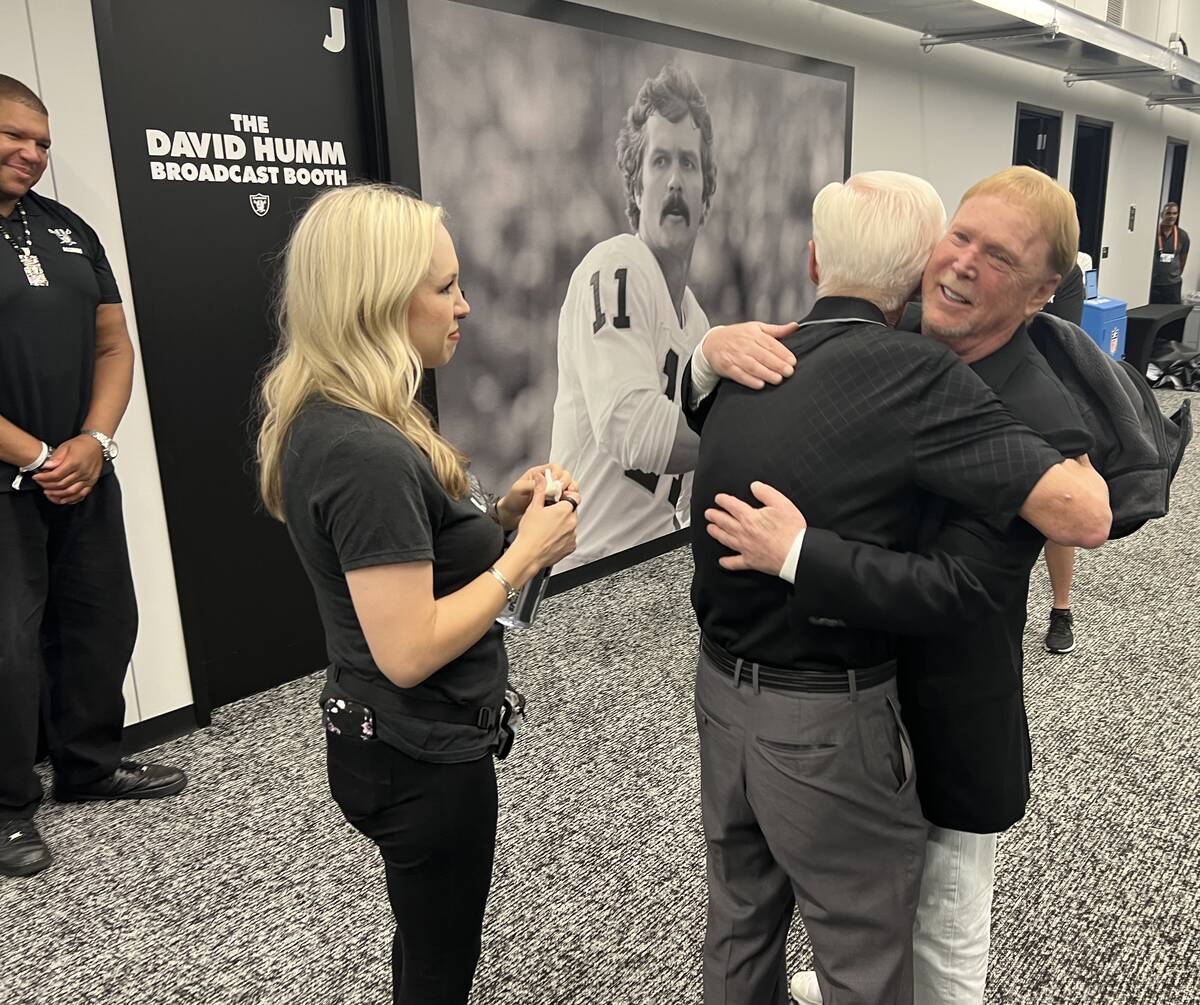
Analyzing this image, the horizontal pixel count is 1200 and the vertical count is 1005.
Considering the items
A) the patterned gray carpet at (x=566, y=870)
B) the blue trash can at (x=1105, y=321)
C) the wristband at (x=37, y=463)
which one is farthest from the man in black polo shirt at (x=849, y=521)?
the blue trash can at (x=1105, y=321)

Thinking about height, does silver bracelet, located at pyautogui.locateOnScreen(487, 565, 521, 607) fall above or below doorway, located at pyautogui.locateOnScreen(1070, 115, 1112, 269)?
below

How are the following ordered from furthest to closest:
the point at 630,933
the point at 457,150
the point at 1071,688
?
1. the point at 457,150
2. the point at 1071,688
3. the point at 630,933

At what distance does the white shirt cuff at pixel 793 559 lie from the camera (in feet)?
3.66

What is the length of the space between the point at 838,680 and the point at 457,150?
256 centimetres

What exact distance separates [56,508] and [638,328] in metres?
2.31

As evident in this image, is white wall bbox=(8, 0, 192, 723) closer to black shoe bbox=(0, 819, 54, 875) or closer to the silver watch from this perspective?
the silver watch

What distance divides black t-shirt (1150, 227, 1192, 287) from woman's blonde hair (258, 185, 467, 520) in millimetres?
9875

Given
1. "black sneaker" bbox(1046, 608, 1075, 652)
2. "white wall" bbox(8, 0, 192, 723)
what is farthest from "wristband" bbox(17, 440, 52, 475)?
"black sneaker" bbox(1046, 608, 1075, 652)

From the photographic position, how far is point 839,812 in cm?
118

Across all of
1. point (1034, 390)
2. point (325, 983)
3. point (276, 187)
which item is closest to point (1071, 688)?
point (1034, 390)

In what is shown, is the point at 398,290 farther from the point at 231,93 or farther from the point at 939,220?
→ the point at 231,93

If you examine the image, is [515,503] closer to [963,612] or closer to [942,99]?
[963,612]

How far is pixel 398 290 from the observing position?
1122 millimetres

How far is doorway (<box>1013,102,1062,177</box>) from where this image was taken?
7.17m
